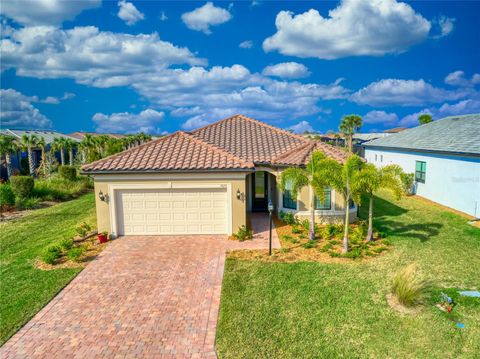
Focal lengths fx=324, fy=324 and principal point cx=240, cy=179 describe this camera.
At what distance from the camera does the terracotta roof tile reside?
58.1ft

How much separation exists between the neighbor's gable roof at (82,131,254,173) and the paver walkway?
3418 millimetres

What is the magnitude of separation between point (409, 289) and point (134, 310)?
730cm

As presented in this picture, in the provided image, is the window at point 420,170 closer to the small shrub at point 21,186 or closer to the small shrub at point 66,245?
the small shrub at point 66,245

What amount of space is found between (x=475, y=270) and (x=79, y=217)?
60.9ft

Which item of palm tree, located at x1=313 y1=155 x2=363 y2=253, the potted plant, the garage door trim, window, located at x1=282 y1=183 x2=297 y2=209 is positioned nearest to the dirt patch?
palm tree, located at x1=313 y1=155 x2=363 y2=253

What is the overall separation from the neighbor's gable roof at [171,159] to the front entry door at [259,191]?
4.53 m

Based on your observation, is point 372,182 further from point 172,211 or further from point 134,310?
point 134,310

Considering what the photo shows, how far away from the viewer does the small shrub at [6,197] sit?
66.0 feet

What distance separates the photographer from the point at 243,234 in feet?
45.6

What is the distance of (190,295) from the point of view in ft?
30.9

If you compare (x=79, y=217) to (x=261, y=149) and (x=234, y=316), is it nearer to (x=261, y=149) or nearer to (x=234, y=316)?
(x=261, y=149)

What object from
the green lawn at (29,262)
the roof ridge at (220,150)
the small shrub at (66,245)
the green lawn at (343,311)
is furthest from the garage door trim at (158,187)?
the green lawn at (343,311)

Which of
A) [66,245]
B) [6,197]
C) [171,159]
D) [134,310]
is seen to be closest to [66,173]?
[6,197]

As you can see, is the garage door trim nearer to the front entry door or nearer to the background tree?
the front entry door
